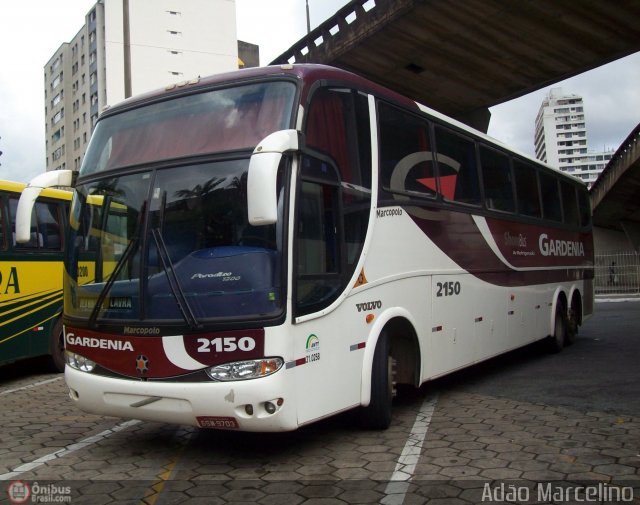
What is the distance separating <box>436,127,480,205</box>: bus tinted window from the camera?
7.51 m

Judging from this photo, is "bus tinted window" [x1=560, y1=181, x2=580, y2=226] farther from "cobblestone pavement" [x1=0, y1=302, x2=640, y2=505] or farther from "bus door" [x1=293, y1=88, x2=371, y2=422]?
"bus door" [x1=293, y1=88, x2=371, y2=422]

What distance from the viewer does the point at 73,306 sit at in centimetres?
554

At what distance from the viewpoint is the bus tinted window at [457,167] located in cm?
751

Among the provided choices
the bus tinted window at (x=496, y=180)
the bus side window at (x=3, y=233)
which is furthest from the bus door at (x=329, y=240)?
the bus side window at (x=3, y=233)

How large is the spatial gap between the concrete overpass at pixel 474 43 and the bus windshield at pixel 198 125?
14829mm

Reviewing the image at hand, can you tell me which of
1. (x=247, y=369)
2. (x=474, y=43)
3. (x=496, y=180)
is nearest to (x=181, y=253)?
(x=247, y=369)

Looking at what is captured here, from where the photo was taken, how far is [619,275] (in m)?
31.1

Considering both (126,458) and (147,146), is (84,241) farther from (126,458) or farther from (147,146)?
(126,458)

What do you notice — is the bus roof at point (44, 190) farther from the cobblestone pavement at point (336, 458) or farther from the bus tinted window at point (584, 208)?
the bus tinted window at point (584, 208)

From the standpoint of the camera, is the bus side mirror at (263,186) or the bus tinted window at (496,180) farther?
the bus tinted window at (496,180)

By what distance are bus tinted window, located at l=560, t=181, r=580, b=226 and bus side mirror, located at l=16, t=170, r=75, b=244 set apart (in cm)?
938

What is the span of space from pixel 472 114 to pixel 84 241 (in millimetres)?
25020

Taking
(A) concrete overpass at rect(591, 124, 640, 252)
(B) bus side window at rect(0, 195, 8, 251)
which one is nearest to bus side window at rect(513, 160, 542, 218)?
(B) bus side window at rect(0, 195, 8, 251)

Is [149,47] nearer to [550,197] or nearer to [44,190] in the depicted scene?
[44,190]
